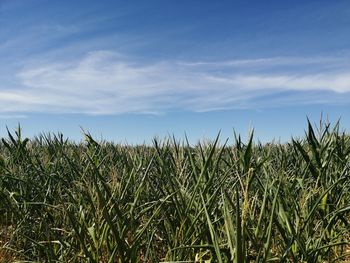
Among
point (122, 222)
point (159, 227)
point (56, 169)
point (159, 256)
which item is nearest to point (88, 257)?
point (122, 222)

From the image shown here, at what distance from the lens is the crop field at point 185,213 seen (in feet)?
6.56

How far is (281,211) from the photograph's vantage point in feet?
7.61

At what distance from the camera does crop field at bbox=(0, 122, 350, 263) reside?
2000 millimetres

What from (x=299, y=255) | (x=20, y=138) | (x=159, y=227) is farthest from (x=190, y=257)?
(x=20, y=138)

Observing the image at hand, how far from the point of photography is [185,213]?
2281 millimetres

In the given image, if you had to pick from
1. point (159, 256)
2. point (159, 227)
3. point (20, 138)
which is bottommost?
point (159, 256)

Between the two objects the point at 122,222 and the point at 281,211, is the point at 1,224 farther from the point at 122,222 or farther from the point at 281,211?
the point at 281,211

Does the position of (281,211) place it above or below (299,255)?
above

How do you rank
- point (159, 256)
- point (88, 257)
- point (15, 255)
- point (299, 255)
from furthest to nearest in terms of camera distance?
point (15, 255), point (159, 256), point (299, 255), point (88, 257)

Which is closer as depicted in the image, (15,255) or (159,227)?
(159,227)

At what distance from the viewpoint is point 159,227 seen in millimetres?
2729

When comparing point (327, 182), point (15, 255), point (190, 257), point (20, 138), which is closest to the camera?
point (190, 257)

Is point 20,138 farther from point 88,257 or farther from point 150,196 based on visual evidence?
point 88,257

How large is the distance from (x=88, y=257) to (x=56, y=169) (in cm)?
155
